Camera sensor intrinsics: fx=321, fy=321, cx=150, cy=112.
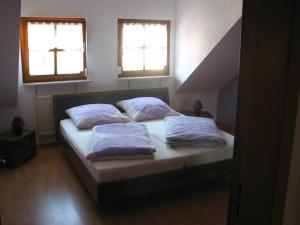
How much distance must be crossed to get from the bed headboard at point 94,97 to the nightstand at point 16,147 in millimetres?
468

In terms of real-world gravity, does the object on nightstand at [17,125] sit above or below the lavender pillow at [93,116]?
below


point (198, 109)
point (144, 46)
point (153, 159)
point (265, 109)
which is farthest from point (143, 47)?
point (265, 109)

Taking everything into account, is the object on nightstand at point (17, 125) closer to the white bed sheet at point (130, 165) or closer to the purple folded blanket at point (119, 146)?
the white bed sheet at point (130, 165)

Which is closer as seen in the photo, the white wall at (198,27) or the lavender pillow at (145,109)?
the white wall at (198,27)

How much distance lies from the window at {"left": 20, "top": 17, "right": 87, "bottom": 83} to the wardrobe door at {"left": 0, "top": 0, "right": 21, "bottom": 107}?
1.22 feet

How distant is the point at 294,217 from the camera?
1.04 m

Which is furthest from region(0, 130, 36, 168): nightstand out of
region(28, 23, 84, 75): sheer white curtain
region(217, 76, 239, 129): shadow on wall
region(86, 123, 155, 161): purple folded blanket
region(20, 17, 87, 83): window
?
region(217, 76, 239, 129): shadow on wall

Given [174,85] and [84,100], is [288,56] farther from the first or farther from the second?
[174,85]


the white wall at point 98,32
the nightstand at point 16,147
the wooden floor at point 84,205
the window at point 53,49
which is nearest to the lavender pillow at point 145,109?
the white wall at point 98,32

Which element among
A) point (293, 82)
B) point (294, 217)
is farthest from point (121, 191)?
point (293, 82)

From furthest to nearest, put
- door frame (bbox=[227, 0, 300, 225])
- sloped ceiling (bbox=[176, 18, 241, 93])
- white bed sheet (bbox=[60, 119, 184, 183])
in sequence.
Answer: sloped ceiling (bbox=[176, 18, 241, 93])
white bed sheet (bbox=[60, 119, 184, 183])
door frame (bbox=[227, 0, 300, 225])

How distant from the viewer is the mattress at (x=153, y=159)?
101 inches

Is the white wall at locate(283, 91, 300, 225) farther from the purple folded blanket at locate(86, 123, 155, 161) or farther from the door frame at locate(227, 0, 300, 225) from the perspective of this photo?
the purple folded blanket at locate(86, 123, 155, 161)

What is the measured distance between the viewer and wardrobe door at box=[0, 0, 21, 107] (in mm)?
2613
